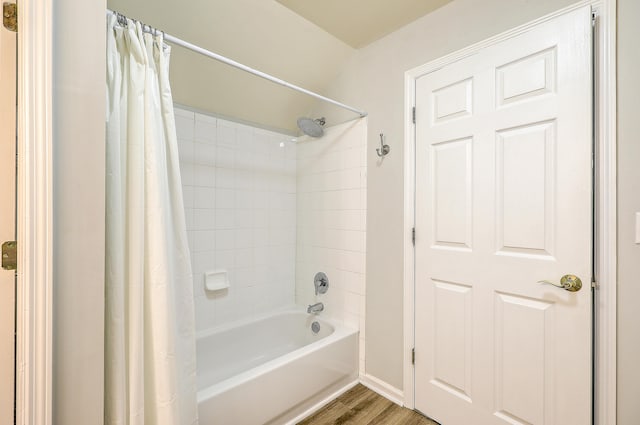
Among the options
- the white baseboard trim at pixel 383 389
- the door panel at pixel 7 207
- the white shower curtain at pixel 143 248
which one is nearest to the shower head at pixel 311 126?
the white shower curtain at pixel 143 248

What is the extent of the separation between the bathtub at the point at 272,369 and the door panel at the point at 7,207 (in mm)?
709

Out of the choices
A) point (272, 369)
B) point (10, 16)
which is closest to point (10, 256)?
point (10, 16)

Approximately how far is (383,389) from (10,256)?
2.03 m

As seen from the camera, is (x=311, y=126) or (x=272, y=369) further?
(x=311, y=126)

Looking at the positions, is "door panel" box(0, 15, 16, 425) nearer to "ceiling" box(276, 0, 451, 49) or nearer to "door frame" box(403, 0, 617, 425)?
"ceiling" box(276, 0, 451, 49)

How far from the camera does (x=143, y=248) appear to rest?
105 cm

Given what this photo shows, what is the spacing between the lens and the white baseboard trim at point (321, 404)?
5.52 ft

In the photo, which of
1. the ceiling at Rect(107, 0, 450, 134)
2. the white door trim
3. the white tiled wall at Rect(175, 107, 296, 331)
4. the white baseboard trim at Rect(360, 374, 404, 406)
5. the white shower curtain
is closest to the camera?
the white door trim

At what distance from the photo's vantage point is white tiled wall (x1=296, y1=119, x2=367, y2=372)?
2123 mm

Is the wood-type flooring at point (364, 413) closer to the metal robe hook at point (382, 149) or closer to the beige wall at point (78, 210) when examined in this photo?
the beige wall at point (78, 210)

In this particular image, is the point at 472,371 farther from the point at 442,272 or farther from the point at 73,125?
the point at 73,125

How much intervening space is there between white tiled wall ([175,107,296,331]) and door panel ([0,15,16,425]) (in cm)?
123

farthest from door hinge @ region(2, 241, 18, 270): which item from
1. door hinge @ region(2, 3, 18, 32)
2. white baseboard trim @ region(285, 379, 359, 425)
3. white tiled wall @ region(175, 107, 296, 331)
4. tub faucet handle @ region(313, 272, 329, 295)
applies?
tub faucet handle @ region(313, 272, 329, 295)

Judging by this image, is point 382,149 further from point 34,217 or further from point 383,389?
point 34,217
